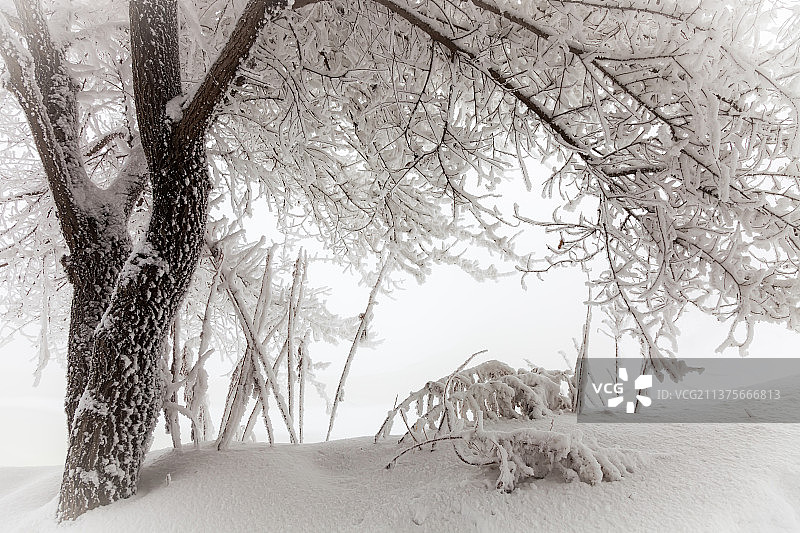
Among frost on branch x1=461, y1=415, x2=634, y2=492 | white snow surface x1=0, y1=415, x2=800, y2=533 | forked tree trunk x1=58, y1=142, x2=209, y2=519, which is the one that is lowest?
white snow surface x1=0, y1=415, x2=800, y2=533

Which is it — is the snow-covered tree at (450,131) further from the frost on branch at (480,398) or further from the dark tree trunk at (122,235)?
the frost on branch at (480,398)

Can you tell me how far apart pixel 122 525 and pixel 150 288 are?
3.26ft

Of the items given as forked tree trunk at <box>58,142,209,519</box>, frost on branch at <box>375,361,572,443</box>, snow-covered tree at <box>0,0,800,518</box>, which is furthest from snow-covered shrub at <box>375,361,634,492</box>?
forked tree trunk at <box>58,142,209,519</box>

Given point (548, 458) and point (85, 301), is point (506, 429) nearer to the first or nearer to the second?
point (548, 458)

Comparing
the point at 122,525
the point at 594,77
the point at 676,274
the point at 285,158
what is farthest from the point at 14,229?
the point at 676,274

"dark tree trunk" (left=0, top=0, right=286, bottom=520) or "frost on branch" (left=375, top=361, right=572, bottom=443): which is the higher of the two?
"dark tree trunk" (left=0, top=0, right=286, bottom=520)

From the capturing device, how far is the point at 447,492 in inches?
69.6

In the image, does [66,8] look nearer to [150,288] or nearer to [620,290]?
[150,288]

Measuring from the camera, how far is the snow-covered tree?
184 cm

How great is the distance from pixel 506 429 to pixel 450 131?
4.80 feet

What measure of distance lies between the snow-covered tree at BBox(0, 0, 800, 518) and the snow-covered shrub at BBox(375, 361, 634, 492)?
0.62 m

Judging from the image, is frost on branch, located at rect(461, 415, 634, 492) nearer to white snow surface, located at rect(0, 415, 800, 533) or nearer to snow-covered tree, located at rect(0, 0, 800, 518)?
white snow surface, located at rect(0, 415, 800, 533)

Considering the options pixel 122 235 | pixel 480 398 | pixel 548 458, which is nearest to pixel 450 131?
pixel 480 398

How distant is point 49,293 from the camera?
392 centimetres
